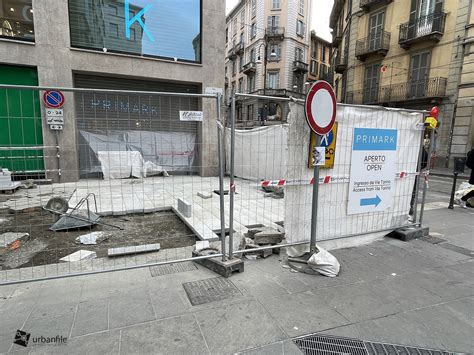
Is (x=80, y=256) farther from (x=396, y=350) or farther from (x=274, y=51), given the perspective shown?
(x=274, y=51)

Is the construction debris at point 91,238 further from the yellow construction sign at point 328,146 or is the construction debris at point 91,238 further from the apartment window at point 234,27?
the apartment window at point 234,27

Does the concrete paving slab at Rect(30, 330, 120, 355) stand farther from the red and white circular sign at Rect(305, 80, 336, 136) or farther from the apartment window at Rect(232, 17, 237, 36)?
the apartment window at Rect(232, 17, 237, 36)

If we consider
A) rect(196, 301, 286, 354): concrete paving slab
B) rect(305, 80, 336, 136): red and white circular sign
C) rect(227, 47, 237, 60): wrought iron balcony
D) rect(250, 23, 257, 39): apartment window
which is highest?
rect(250, 23, 257, 39): apartment window

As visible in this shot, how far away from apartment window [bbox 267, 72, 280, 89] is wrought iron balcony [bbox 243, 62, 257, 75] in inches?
98.0

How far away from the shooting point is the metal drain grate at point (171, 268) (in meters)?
3.62

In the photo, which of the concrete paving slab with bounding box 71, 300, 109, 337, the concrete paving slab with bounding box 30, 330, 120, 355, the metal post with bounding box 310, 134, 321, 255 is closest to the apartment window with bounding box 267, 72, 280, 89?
the metal post with bounding box 310, 134, 321, 255

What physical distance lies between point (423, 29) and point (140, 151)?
921 inches

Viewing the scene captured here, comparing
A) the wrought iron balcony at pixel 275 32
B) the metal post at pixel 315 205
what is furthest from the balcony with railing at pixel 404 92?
the metal post at pixel 315 205

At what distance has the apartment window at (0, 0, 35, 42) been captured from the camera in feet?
29.4

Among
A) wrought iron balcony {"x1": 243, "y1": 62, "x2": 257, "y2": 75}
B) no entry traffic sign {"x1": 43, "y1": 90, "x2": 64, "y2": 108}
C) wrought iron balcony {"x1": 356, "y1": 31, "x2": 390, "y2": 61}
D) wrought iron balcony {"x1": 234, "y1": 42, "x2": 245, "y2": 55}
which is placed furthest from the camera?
wrought iron balcony {"x1": 234, "y1": 42, "x2": 245, "y2": 55}

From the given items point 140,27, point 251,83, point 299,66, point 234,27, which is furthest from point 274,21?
point 140,27

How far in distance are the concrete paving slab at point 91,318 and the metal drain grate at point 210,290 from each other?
850 millimetres

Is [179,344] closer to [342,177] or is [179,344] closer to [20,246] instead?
[342,177]

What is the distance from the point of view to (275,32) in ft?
127
